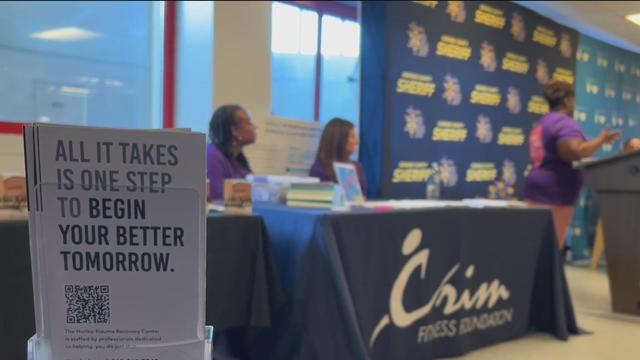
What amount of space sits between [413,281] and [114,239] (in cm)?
165

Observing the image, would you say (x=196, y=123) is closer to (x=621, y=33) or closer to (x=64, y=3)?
(x=64, y=3)

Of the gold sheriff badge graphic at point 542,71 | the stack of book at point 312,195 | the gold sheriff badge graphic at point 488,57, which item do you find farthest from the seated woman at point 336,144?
the gold sheriff badge graphic at point 542,71

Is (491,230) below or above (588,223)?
above

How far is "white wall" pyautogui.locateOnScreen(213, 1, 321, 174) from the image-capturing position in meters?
3.68

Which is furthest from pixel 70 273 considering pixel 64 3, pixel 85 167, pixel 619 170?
pixel 64 3

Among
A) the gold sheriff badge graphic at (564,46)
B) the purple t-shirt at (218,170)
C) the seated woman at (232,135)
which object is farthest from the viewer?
the gold sheriff badge graphic at (564,46)

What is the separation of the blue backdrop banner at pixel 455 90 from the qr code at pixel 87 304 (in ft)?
10.9

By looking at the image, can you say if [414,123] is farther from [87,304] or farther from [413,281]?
[87,304]

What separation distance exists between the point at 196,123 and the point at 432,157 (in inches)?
72.6

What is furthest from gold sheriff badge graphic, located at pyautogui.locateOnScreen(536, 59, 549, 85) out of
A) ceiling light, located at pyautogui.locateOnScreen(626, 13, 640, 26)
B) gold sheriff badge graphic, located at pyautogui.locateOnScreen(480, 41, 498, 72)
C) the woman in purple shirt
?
ceiling light, located at pyautogui.locateOnScreen(626, 13, 640, 26)

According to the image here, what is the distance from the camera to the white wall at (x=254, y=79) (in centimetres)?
368

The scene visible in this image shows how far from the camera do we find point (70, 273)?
0.91 m

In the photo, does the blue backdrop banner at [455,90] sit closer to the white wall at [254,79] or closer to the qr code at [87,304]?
the white wall at [254,79]

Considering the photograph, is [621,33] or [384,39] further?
[384,39]
